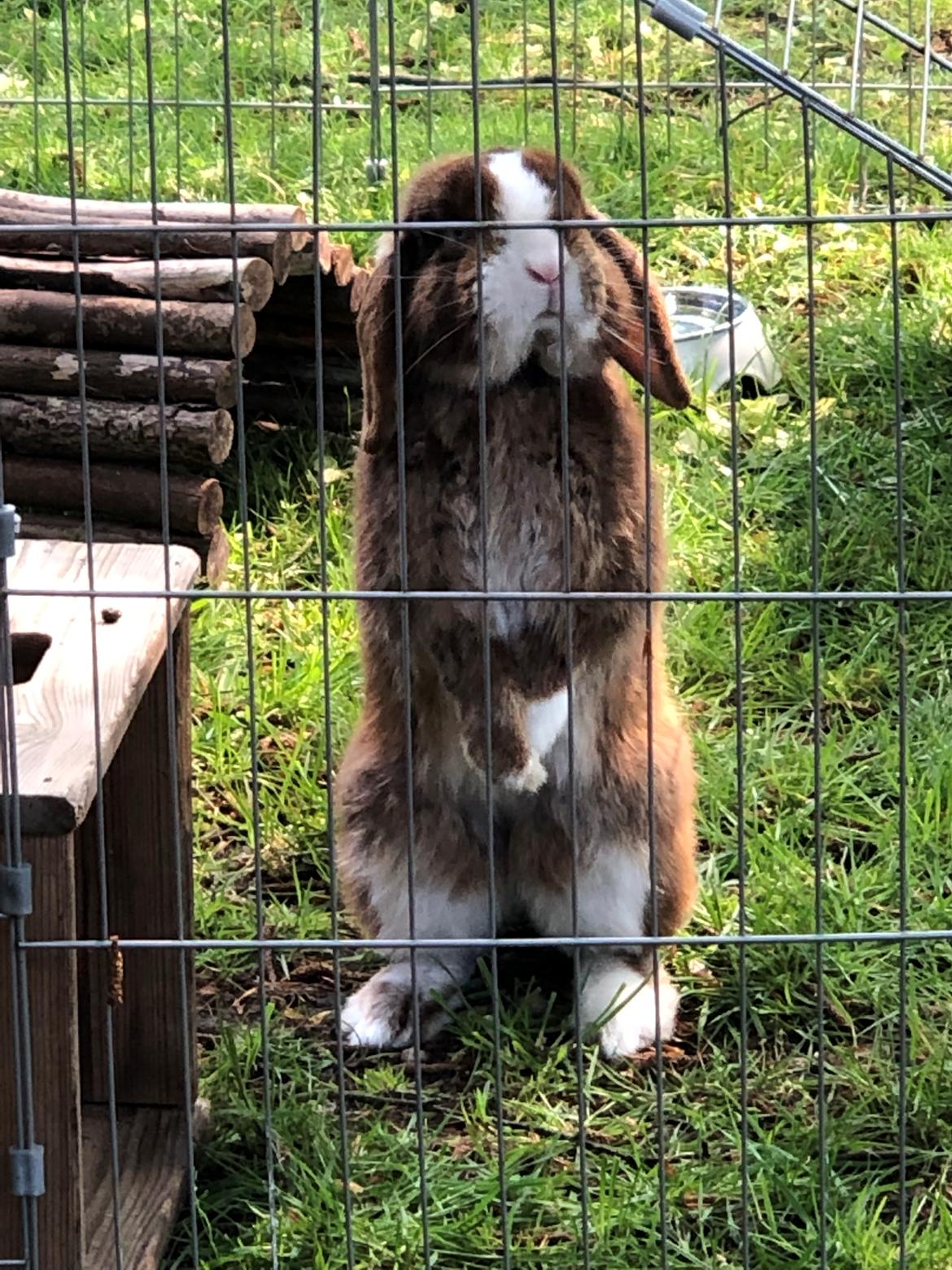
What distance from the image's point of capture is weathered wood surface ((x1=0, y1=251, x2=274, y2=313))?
169 inches

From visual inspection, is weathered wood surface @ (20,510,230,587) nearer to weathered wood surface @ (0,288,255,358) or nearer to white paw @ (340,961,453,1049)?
weathered wood surface @ (0,288,255,358)

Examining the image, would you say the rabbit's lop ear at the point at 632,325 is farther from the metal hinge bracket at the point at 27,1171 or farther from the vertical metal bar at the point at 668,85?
the vertical metal bar at the point at 668,85

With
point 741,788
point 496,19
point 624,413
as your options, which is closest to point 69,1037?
point 741,788

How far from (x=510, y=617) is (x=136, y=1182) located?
1097 millimetres

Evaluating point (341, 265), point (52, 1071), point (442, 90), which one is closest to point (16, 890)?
point (52, 1071)

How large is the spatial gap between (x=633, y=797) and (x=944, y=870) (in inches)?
25.5

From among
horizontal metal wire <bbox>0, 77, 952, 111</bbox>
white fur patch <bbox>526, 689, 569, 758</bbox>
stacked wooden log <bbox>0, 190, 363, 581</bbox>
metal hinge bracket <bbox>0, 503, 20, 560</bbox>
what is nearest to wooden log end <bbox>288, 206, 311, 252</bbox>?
stacked wooden log <bbox>0, 190, 363, 581</bbox>

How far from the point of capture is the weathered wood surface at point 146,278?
169 inches

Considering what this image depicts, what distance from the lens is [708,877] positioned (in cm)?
364

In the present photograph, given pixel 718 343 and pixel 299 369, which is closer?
pixel 718 343

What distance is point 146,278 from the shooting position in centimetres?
430

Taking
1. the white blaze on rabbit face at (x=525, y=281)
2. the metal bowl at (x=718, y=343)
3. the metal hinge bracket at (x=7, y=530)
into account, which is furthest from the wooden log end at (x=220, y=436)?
the metal hinge bracket at (x=7, y=530)

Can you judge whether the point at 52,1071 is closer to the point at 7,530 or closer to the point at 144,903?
the point at 144,903

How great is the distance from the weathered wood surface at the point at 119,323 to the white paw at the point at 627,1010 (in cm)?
168
